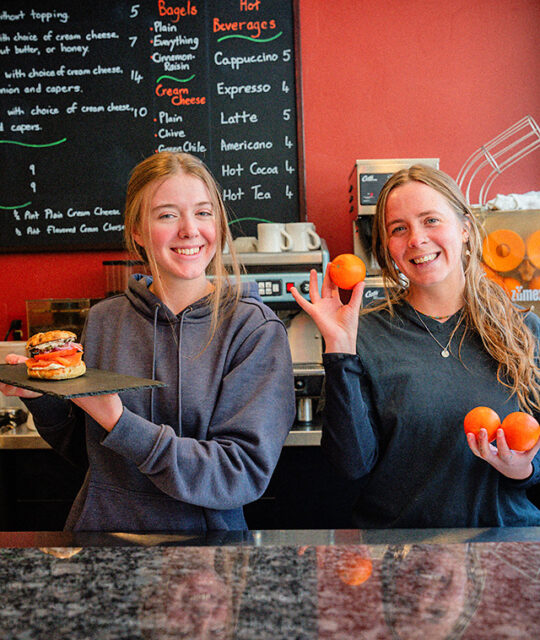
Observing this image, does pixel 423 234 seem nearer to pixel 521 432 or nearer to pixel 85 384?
pixel 521 432

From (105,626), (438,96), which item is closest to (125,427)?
(105,626)

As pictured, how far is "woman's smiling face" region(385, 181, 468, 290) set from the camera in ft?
4.40

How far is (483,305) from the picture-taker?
1.40 m

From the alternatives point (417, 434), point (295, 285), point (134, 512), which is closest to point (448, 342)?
point (417, 434)

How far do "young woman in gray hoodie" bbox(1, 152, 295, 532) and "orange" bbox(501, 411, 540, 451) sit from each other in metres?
0.41

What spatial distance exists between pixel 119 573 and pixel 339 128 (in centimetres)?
282

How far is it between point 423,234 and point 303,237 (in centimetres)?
132

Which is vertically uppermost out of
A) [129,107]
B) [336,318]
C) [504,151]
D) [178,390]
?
[129,107]

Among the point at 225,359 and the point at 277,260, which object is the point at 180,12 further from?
the point at 225,359

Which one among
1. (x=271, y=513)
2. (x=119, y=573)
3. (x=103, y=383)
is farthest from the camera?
(x=271, y=513)

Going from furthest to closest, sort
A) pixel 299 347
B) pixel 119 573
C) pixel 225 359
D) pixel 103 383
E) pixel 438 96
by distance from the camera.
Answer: pixel 438 96, pixel 299 347, pixel 225 359, pixel 103 383, pixel 119 573

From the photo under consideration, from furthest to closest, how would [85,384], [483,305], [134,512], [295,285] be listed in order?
[295,285], [483,305], [134,512], [85,384]

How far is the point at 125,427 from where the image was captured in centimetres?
105

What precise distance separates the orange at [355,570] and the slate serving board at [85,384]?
376 millimetres
